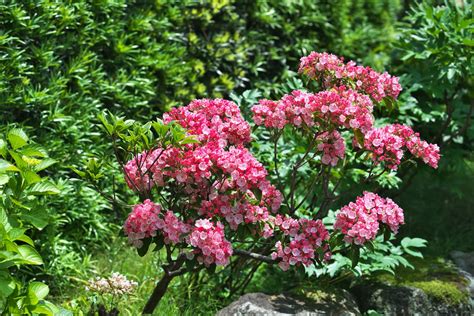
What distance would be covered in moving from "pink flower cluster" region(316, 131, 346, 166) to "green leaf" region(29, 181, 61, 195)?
1.24 m

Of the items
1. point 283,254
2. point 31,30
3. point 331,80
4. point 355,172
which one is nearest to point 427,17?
point 355,172

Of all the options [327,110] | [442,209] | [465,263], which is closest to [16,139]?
[327,110]

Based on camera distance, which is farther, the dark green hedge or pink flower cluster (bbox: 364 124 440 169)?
the dark green hedge

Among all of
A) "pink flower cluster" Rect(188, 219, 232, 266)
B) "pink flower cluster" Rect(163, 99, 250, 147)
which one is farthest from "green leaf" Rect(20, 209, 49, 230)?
"pink flower cluster" Rect(163, 99, 250, 147)

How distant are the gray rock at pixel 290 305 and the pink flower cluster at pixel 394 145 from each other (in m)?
0.92

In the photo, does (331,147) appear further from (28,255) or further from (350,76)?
(28,255)

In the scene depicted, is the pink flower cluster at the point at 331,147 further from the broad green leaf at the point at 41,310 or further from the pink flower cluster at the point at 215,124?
the broad green leaf at the point at 41,310

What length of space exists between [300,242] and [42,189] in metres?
1.21

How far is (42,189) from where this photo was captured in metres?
2.86

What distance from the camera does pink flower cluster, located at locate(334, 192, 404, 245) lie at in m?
3.12

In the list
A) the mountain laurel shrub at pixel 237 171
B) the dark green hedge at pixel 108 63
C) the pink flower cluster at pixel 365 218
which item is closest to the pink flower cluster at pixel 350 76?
the mountain laurel shrub at pixel 237 171

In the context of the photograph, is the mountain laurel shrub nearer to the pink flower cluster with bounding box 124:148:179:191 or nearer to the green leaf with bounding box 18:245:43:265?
the pink flower cluster with bounding box 124:148:179:191

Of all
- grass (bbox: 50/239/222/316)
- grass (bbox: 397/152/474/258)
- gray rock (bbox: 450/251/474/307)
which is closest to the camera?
grass (bbox: 50/239/222/316)

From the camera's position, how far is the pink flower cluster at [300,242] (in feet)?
10.5
